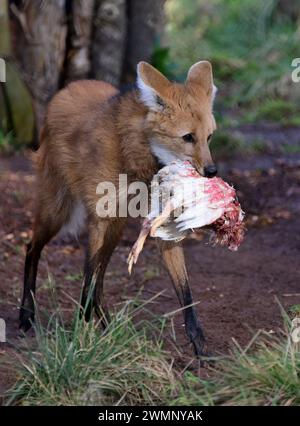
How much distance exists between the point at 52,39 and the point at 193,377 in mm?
5457

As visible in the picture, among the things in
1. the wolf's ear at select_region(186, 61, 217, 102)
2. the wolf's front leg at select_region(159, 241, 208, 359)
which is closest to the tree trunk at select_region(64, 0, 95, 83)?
the wolf's ear at select_region(186, 61, 217, 102)

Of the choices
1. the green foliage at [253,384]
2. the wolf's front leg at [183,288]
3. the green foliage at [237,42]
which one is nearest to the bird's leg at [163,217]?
the wolf's front leg at [183,288]

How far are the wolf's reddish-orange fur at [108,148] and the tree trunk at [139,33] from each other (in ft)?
11.1

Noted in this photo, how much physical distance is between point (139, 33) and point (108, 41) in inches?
19.1

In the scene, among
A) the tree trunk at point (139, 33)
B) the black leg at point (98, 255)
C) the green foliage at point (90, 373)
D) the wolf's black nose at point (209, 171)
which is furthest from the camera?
the tree trunk at point (139, 33)

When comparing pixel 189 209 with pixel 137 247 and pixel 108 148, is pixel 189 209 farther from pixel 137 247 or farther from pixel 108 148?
pixel 108 148

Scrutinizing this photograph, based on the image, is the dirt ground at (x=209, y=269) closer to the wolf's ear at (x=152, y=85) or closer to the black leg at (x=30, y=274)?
the black leg at (x=30, y=274)

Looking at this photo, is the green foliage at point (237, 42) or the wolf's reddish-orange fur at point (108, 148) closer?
the wolf's reddish-orange fur at point (108, 148)

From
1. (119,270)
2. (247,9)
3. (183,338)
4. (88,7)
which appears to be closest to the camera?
(183,338)

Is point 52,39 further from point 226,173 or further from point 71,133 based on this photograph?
point 71,133

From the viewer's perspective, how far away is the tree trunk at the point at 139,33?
9.11 meters

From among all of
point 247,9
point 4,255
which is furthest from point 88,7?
point 247,9

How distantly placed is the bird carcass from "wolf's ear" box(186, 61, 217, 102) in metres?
0.66

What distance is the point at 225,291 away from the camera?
232 inches
